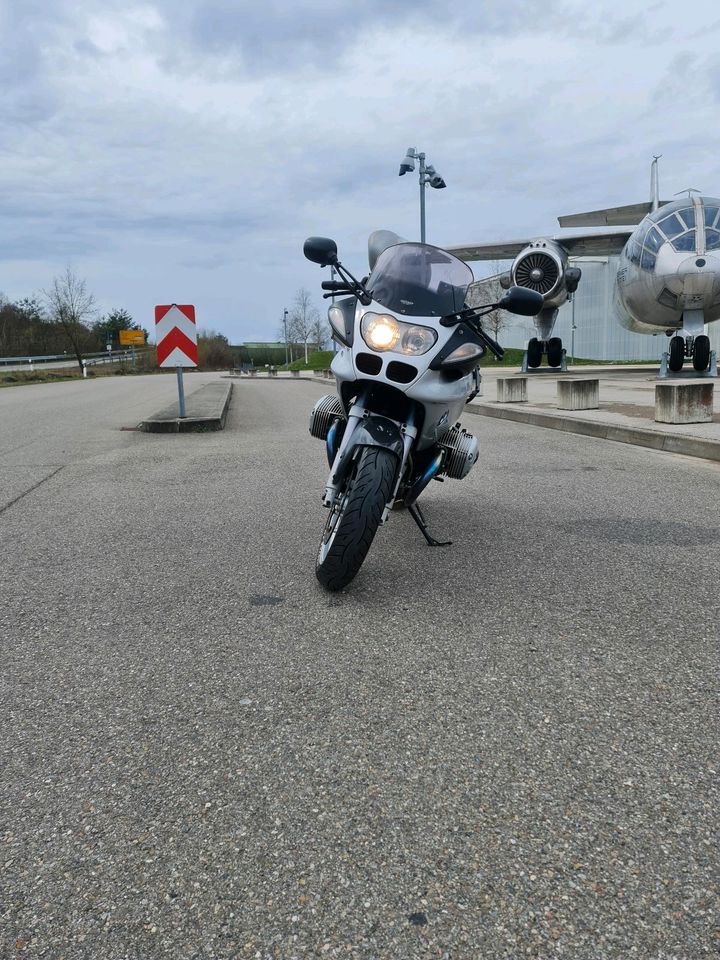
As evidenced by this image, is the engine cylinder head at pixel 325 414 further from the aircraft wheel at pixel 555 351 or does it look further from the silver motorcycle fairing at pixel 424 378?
the aircraft wheel at pixel 555 351

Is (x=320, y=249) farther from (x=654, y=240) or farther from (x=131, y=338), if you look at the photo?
(x=131, y=338)

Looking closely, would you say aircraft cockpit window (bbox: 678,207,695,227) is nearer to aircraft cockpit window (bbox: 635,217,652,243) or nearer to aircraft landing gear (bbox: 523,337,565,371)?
aircraft cockpit window (bbox: 635,217,652,243)

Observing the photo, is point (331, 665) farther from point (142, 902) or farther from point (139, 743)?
point (142, 902)

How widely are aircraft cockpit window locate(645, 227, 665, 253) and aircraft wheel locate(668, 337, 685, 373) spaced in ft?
7.95

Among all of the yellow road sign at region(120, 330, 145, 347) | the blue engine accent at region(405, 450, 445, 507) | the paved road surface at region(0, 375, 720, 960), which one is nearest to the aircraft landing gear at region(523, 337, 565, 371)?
the paved road surface at region(0, 375, 720, 960)

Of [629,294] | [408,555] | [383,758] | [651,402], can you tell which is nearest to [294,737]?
[383,758]

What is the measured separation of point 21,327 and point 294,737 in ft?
267

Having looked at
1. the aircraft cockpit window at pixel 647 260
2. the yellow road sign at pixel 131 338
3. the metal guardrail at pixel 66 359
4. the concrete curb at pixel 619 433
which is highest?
the yellow road sign at pixel 131 338

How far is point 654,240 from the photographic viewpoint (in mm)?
17969

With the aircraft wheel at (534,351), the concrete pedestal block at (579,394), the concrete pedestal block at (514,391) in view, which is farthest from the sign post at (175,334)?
the aircraft wheel at (534,351)

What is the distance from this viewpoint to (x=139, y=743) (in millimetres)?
2379

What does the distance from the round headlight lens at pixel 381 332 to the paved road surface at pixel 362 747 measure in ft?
4.06

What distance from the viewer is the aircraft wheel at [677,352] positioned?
19000mm

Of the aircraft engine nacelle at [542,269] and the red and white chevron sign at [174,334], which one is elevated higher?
the aircraft engine nacelle at [542,269]
